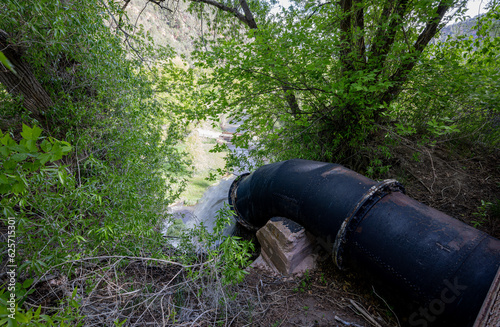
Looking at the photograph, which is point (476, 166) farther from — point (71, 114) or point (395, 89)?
point (71, 114)

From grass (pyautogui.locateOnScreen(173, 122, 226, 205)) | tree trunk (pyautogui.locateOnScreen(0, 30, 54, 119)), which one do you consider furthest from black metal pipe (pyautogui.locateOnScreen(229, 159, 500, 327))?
grass (pyautogui.locateOnScreen(173, 122, 226, 205))

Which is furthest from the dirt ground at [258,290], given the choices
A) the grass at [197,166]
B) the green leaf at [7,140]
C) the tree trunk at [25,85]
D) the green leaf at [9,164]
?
the grass at [197,166]

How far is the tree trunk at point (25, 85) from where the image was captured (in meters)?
2.97

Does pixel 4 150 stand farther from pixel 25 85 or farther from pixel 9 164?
pixel 25 85

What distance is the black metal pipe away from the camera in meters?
1.62

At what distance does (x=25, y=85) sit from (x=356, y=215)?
4.62m

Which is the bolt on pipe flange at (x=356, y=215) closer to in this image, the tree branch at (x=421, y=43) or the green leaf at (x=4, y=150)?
the tree branch at (x=421, y=43)

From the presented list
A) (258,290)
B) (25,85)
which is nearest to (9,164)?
(258,290)

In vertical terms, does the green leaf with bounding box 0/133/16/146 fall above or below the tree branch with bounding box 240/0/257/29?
below

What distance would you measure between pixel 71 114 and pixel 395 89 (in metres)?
5.26

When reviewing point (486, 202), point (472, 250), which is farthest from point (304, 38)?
point (486, 202)

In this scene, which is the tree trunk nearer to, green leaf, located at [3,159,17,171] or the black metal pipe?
green leaf, located at [3,159,17,171]

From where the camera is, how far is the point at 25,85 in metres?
3.10

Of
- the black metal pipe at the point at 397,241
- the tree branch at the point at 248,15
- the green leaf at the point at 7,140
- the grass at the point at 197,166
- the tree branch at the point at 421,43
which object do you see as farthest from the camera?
the grass at the point at 197,166
